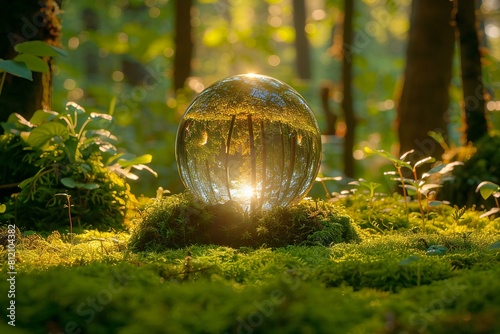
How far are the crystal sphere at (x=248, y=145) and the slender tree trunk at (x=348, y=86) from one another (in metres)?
5.82

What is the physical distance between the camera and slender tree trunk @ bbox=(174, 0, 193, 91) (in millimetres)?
11515

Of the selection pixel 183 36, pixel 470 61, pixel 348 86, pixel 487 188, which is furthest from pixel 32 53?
pixel 183 36

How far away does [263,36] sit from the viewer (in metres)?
16.4

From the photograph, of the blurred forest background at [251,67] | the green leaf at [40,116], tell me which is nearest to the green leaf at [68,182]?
the green leaf at [40,116]

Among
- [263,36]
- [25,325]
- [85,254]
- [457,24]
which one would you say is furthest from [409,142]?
[263,36]

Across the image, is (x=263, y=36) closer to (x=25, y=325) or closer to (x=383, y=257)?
(x=383, y=257)

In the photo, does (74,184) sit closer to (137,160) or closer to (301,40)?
(137,160)

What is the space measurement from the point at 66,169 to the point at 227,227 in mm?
1751

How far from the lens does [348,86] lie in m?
10.1

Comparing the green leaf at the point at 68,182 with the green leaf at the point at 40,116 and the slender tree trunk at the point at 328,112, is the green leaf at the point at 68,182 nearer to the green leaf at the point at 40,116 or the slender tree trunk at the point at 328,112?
the green leaf at the point at 40,116

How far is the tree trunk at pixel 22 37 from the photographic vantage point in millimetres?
5430

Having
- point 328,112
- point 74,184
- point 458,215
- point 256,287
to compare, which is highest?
point 256,287

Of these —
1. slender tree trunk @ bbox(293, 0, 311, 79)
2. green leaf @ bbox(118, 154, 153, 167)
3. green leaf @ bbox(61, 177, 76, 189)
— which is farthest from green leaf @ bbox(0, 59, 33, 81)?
slender tree trunk @ bbox(293, 0, 311, 79)

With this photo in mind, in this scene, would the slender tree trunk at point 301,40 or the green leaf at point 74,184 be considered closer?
the green leaf at point 74,184
